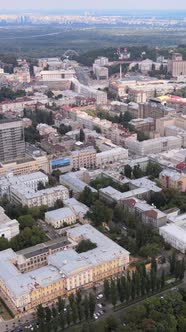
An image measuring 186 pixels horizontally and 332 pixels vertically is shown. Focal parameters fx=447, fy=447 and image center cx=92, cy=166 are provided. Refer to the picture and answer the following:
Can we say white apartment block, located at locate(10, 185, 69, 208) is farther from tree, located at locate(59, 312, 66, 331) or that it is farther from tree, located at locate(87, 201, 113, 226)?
tree, located at locate(59, 312, 66, 331)

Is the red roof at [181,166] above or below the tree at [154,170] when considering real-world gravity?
above

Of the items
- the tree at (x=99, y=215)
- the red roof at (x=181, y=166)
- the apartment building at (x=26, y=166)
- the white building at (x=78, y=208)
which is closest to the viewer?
the tree at (x=99, y=215)

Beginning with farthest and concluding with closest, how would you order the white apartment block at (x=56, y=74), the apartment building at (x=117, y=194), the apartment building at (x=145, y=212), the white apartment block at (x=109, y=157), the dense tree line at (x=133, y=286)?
the white apartment block at (x=56, y=74)
the white apartment block at (x=109, y=157)
the apartment building at (x=117, y=194)
the apartment building at (x=145, y=212)
the dense tree line at (x=133, y=286)

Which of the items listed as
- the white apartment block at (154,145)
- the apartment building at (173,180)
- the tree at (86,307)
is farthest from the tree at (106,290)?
the white apartment block at (154,145)

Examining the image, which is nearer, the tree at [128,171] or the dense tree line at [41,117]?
the tree at [128,171]

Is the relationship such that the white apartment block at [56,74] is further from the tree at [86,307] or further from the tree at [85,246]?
the tree at [86,307]

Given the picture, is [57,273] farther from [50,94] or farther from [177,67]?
[177,67]

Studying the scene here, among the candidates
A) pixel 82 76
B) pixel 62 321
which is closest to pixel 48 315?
pixel 62 321

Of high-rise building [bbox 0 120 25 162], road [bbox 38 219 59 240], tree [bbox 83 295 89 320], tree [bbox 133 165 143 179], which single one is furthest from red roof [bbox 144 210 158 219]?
high-rise building [bbox 0 120 25 162]

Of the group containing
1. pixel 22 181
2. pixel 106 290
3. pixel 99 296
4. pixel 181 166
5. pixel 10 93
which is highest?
pixel 10 93
